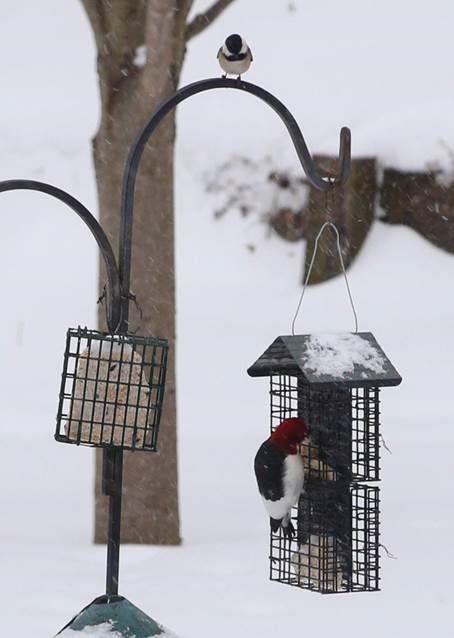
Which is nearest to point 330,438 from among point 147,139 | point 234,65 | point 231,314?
point 147,139

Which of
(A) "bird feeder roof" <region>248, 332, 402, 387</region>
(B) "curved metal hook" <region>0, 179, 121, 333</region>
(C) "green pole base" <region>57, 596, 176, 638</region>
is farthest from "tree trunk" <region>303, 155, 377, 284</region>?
(C) "green pole base" <region>57, 596, 176, 638</region>

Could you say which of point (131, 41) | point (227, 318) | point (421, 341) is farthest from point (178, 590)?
point (227, 318)

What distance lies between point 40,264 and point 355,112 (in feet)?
16.0

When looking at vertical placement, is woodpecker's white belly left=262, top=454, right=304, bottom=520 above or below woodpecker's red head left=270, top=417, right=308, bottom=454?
below

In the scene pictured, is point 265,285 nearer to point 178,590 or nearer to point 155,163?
point 155,163

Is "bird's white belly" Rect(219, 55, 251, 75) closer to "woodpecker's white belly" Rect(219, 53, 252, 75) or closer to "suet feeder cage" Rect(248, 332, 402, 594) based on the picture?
"woodpecker's white belly" Rect(219, 53, 252, 75)

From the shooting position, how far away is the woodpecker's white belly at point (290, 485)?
158 inches

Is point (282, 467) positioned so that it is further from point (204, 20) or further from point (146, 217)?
point (204, 20)

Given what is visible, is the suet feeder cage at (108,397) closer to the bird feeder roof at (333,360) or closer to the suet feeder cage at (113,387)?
the suet feeder cage at (113,387)

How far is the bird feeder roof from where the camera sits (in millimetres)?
3885

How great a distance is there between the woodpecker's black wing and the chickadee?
3.94ft

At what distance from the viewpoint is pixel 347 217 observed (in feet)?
51.7

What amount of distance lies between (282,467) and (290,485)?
2.8 inches

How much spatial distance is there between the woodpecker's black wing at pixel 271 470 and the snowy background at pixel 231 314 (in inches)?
75.6
